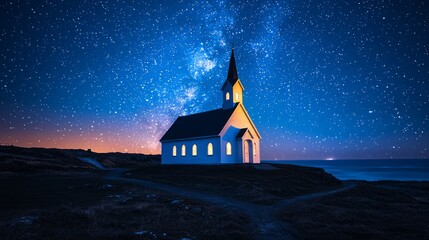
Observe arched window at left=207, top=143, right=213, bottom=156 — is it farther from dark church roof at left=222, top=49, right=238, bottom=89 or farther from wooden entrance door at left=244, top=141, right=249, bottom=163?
dark church roof at left=222, top=49, right=238, bottom=89

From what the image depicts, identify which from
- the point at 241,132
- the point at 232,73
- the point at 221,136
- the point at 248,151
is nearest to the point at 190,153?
the point at 221,136

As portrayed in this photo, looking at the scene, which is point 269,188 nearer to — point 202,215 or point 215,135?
point 202,215

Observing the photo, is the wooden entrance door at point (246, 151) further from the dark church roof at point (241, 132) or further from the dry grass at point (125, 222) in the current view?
the dry grass at point (125, 222)

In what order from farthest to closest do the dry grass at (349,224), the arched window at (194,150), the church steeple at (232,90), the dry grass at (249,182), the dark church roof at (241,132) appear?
the church steeple at (232,90), the arched window at (194,150), the dark church roof at (241,132), the dry grass at (249,182), the dry grass at (349,224)

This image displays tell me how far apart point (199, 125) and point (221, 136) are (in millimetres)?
6950

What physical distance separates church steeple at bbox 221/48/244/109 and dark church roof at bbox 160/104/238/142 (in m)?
1.38

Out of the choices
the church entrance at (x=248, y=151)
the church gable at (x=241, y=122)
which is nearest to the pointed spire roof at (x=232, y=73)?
the church gable at (x=241, y=122)

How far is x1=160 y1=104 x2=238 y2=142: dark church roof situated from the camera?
41.7 metres

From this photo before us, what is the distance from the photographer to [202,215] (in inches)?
547

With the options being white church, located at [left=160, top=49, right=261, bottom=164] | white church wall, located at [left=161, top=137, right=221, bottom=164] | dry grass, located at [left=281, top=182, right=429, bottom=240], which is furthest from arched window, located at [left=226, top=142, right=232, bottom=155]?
dry grass, located at [left=281, top=182, right=429, bottom=240]

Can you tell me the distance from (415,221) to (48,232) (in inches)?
715

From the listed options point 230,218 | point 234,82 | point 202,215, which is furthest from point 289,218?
point 234,82

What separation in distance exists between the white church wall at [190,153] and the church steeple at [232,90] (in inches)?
307

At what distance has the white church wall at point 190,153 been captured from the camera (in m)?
40.3
